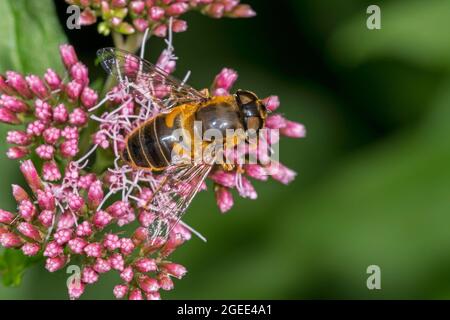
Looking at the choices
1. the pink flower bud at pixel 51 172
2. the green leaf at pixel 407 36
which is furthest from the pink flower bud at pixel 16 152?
the green leaf at pixel 407 36

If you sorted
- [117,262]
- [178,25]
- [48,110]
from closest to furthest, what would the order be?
[117,262] < [48,110] < [178,25]

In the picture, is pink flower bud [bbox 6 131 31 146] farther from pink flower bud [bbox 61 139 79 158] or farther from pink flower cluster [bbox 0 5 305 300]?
pink flower bud [bbox 61 139 79 158]

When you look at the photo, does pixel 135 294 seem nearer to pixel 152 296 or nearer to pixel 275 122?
pixel 152 296

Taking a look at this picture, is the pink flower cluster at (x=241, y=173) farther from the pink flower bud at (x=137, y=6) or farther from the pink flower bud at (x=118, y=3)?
the pink flower bud at (x=118, y=3)

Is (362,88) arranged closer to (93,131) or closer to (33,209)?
(93,131)

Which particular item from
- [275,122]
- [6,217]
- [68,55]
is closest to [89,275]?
[6,217]
